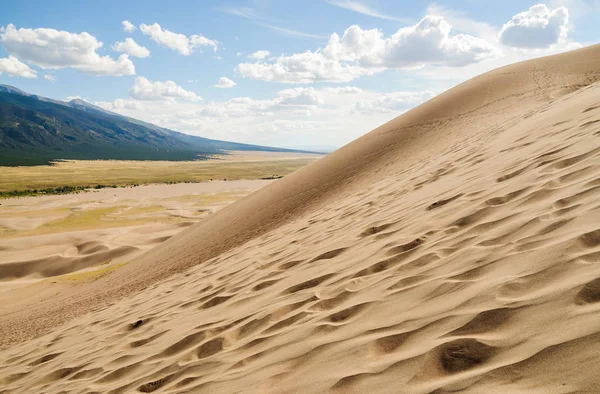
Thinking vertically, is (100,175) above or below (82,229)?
above

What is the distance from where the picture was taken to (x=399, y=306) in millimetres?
2336

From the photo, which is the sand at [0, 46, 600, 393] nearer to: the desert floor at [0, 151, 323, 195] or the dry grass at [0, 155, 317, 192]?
the desert floor at [0, 151, 323, 195]

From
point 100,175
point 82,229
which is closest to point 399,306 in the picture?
point 82,229

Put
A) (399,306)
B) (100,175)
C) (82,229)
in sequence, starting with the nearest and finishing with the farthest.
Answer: (399,306)
(82,229)
(100,175)

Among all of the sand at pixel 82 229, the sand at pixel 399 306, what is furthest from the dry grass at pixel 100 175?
the sand at pixel 399 306

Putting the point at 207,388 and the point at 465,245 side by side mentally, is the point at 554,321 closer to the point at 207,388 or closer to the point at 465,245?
the point at 465,245

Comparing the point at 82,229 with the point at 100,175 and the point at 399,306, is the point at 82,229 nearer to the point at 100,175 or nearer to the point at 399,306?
the point at 399,306

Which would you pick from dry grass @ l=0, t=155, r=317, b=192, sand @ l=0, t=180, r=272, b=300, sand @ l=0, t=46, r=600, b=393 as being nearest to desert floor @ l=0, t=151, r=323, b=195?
dry grass @ l=0, t=155, r=317, b=192

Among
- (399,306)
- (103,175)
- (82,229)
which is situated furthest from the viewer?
(103,175)

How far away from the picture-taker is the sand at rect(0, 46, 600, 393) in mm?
1695

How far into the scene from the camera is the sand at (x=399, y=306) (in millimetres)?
1695

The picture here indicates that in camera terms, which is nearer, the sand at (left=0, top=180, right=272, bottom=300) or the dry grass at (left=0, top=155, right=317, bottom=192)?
the sand at (left=0, top=180, right=272, bottom=300)

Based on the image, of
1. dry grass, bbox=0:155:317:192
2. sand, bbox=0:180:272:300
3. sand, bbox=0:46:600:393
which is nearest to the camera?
sand, bbox=0:46:600:393

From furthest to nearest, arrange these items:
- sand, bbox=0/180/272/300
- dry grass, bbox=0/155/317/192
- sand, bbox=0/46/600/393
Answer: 1. dry grass, bbox=0/155/317/192
2. sand, bbox=0/180/272/300
3. sand, bbox=0/46/600/393
